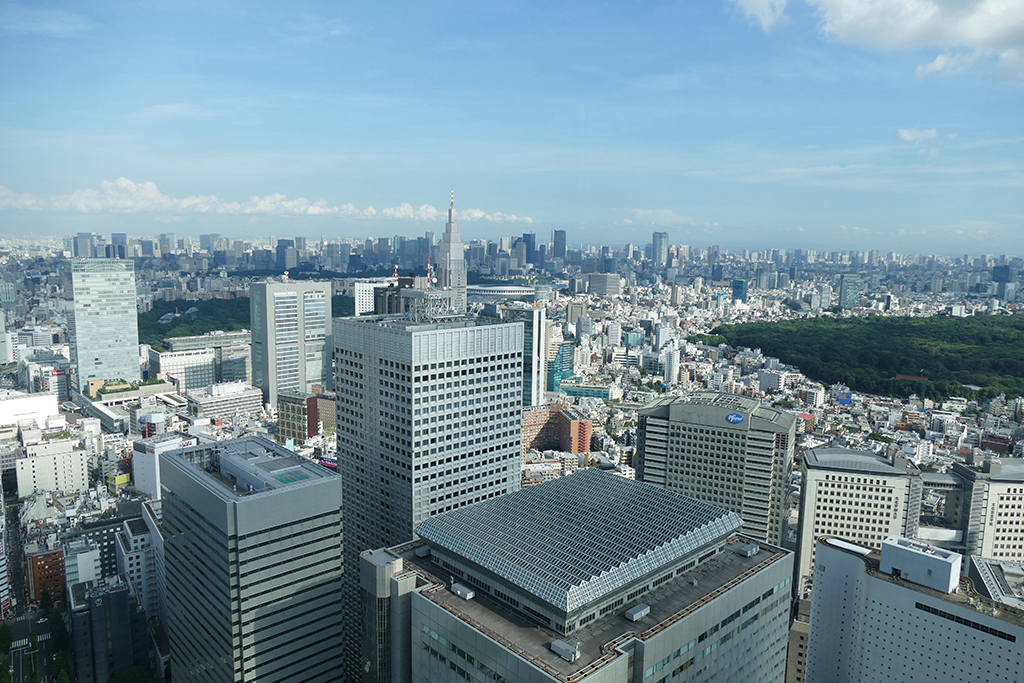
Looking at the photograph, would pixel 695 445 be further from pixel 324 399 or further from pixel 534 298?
pixel 534 298

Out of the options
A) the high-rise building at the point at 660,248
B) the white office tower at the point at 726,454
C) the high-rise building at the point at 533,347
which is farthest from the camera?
the high-rise building at the point at 660,248

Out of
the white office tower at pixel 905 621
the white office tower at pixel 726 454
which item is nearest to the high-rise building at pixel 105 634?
the white office tower at pixel 726 454

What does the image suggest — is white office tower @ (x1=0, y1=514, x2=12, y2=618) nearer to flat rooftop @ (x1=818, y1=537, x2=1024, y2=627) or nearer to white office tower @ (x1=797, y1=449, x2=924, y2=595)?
flat rooftop @ (x1=818, y1=537, x2=1024, y2=627)

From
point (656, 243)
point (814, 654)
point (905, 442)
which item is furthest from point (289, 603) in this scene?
point (656, 243)

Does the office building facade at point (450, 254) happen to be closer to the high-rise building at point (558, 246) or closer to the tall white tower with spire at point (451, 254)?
the tall white tower with spire at point (451, 254)

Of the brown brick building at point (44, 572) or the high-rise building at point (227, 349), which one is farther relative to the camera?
the high-rise building at point (227, 349)

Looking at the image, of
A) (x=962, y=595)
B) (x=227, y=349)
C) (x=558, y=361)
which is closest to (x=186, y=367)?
(x=227, y=349)

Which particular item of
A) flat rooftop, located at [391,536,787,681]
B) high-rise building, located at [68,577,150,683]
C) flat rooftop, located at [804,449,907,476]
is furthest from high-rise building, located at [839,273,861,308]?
high-rise building, located at [68,577,150,683]
